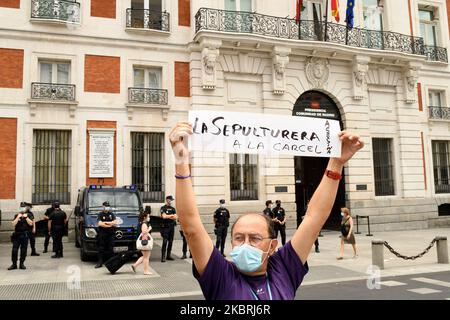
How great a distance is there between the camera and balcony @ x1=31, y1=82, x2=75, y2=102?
668 inches

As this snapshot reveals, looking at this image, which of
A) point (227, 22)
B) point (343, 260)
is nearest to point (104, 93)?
point (227, 22)

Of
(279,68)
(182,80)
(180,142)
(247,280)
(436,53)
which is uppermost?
(436,53)

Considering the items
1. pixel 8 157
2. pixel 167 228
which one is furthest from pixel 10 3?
pixel 167 228

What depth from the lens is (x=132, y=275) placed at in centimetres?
1059

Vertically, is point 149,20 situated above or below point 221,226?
above

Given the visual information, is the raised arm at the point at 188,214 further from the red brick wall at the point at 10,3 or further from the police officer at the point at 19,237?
the red brick wall at the point at 10,3

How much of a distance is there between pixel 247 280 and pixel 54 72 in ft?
58.6

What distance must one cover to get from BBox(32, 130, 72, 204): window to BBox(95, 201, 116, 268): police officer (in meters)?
5.95

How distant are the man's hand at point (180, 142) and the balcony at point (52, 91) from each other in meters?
16.5

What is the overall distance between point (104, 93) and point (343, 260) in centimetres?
1233

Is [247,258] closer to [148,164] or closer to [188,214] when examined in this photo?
[188,214]

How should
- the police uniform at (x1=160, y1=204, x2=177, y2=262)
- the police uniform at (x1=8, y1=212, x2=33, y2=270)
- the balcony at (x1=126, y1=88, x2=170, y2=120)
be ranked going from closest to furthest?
the police uniform at (x1=8, y1=212, x2=33, y2=270) → the police uniform at (x1=160, y1=204, x2=177, y2=262) → the balcony at (x1=126, y1=88, x2=170, y2=120)

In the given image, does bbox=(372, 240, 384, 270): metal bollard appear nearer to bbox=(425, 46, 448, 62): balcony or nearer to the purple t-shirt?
the purple t-shirt

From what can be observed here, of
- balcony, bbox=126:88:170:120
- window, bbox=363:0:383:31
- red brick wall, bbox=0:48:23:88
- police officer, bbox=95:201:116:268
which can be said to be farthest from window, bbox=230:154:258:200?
window, bbox=363:0:383:31
